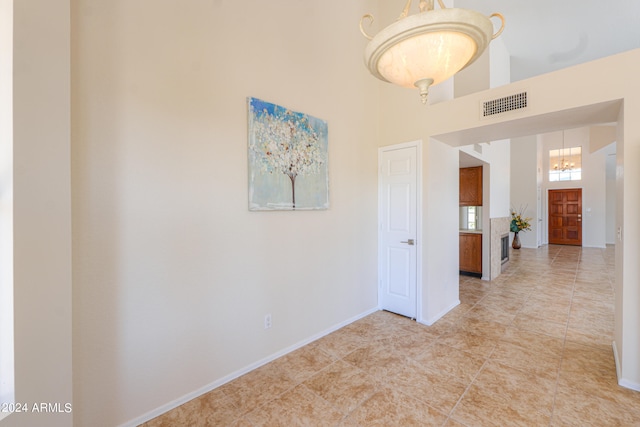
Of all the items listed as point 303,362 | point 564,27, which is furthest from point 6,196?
point 564,27

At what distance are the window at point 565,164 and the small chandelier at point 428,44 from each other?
447 inches

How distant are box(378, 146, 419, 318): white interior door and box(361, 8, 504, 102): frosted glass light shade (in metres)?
1.95

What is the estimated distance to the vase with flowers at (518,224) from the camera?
27.2ft

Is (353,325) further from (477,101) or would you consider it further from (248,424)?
(477,101)

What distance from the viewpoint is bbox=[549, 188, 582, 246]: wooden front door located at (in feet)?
30.3

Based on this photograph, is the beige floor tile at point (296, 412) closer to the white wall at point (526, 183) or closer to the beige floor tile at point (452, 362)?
the beige floor tile at point (452, 362)

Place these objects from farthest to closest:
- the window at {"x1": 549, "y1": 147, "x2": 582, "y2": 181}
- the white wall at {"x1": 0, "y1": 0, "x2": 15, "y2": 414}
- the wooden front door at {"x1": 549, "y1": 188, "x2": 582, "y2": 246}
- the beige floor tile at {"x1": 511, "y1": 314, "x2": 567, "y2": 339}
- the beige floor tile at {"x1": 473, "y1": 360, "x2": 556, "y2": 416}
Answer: the wooden front door at {"x1": 549, "y1": 188, "x2": 582, "y2": 246}, the window at {"x1": 549, "y1": 147, "x2": 582, "y2": 181}, the beige floor tile at {"x1": 511, "y1": 314, "x2": 567, "y2": 339}, the beige floor tile at {"x1": 473, "y1": 360, "x2": 556, "y2": 416}, the white wall at {"x1": 0, "y1": 0, "x2": 15, "y2": 414}

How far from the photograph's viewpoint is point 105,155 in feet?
5.16

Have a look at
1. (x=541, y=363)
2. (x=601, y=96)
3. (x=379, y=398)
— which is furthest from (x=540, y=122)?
(x=379, y=398)

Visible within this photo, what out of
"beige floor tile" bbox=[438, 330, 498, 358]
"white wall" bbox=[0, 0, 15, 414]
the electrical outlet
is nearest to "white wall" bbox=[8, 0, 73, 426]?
"white wall" bbox=[0, 0, 15, 414]

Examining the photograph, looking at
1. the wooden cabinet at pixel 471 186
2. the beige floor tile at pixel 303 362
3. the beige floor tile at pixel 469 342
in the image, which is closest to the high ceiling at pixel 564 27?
the wooden cabinet at pixel 471 186

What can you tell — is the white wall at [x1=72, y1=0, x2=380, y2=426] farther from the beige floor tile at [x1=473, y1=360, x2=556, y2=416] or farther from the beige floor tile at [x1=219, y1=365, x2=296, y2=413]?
the beige floor tile at [x1=473, y1=360, x2=556, y2=416]

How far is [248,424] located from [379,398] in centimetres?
95

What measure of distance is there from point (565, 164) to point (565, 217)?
1928 mm
